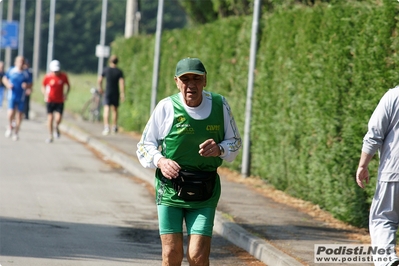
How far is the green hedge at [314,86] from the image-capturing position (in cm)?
1049

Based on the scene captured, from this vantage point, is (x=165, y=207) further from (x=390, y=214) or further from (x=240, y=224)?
(x=240, y=224)

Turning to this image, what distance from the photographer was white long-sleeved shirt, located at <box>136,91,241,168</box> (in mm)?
6551

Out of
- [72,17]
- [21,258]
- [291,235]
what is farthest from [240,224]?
[72,17]

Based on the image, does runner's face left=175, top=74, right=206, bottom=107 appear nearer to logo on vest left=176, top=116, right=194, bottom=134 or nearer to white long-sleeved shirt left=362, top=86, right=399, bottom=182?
logo on vest left=176, top=116, right=194, bottom=134

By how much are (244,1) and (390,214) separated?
1579cm

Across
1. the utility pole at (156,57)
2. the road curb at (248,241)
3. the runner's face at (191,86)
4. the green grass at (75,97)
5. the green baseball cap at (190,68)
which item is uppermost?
the green baseball cap at (190,68)

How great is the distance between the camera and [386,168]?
6785mm

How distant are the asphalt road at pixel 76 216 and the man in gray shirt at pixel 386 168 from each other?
2470mm

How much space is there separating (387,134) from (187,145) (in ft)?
5.06

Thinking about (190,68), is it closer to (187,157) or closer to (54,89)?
(187,157)

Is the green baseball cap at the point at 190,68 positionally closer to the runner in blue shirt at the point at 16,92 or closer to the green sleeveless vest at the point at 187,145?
the green sleeveless vest at the point at 187,145

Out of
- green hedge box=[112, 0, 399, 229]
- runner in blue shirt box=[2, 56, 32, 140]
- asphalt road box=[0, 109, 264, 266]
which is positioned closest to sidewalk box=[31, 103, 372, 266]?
asphalt road box=[0, 109, 264, 266]

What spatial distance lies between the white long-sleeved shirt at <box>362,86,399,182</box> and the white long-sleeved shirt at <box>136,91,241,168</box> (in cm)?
104

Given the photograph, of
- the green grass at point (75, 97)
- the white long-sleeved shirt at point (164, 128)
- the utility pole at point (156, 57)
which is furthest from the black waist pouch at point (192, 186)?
the green grass at point (75, 97)
